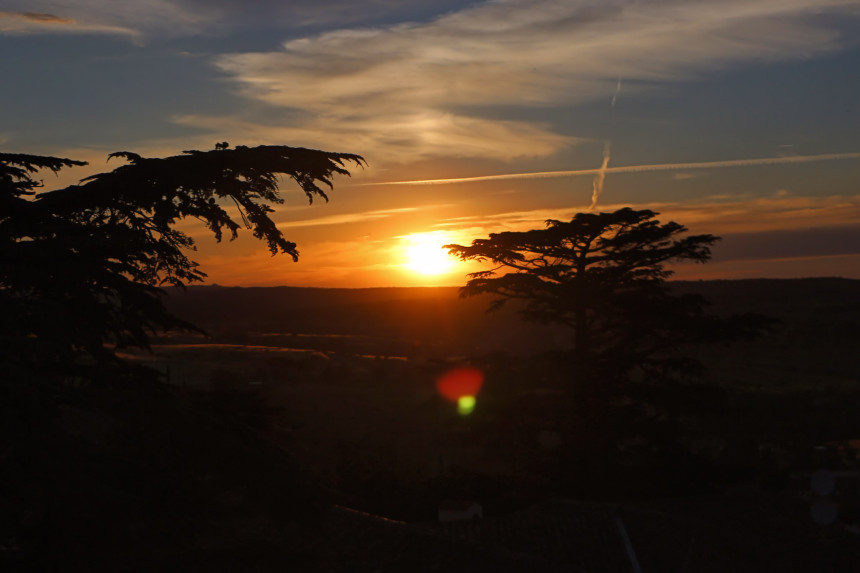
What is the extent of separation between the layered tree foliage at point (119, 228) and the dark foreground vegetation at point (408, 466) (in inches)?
38.6

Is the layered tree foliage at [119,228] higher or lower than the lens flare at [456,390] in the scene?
higher

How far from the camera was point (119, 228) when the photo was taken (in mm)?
11969

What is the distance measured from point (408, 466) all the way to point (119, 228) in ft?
122

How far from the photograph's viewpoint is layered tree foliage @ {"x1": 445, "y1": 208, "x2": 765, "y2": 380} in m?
34.1

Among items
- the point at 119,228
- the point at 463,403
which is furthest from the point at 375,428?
the point at 119,228

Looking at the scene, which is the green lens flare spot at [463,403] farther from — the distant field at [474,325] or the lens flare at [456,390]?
the distant field at [474,325]

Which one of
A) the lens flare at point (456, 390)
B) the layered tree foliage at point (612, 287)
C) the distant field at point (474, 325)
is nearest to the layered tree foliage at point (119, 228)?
the layered tree foliage at point (612, 287)

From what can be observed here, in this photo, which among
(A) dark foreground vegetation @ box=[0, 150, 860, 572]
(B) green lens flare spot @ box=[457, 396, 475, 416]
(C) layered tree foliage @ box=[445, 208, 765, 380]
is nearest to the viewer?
(A) dark foreground vegetation @ box=[0, 150, 860, 572]

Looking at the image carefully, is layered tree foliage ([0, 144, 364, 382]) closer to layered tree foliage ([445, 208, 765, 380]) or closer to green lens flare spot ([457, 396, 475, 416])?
layered tree foliage ([445, 208, 765, 380])

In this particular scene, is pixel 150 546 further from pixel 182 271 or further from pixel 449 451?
pixel 449 451

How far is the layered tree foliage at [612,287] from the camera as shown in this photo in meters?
34.1

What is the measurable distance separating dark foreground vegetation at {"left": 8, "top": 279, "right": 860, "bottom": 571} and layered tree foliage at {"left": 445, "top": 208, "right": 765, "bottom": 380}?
64.1 inches

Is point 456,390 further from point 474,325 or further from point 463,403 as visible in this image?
point 474,325

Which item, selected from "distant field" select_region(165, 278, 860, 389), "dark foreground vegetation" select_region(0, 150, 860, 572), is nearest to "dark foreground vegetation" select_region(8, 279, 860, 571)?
"dark foreground vegetation" select_region(0, 150, 860, 572)
